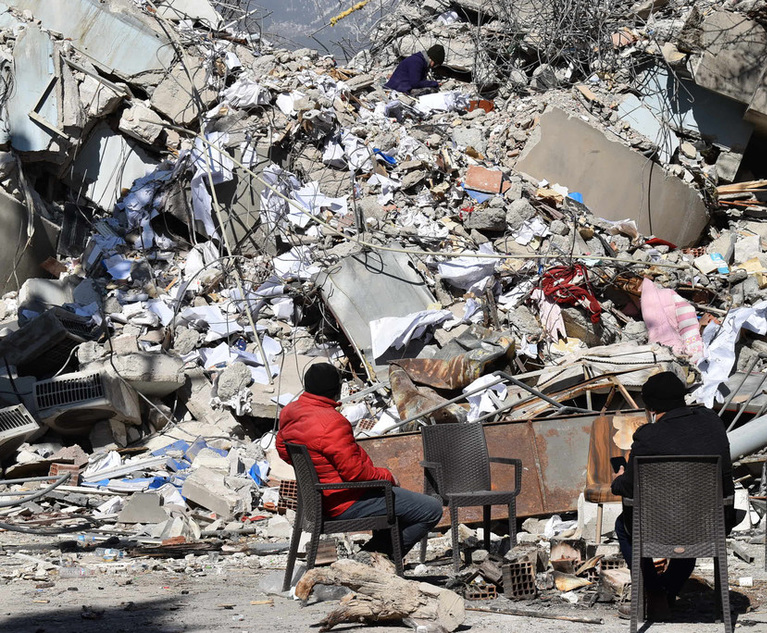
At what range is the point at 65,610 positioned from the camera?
3779 millimetres

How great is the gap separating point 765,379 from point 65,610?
17.2 ft

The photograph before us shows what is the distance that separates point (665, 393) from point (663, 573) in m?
0.80

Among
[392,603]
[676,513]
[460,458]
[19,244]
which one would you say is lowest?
[392,603]

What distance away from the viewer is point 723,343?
752cm

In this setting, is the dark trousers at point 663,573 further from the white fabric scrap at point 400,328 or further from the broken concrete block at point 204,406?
the broken concrete block at point 204,406

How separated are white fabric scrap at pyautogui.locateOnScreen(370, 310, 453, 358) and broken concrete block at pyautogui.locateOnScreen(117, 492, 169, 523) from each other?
235 cm

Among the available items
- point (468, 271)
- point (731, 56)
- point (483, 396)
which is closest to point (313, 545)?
point (483, 396)

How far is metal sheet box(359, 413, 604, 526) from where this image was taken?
6074 mm

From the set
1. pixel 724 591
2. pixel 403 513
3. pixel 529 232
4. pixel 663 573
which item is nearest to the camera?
pixel 724 591

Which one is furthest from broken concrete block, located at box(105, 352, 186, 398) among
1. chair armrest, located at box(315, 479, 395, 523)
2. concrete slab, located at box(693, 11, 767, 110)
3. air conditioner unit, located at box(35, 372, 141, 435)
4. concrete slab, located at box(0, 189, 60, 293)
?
concrete slab, located at box(693, 11, 767, 110)

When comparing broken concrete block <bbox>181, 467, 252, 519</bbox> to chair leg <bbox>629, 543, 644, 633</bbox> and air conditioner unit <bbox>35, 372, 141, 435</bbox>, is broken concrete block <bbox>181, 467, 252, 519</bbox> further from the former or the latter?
chair leg <bbox>629, 543, 644, 633</bbox>

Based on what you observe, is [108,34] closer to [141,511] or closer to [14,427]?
[14,427]

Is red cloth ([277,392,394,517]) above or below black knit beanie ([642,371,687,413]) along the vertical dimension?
below

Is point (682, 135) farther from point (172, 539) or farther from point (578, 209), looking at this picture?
point (172, 539)
